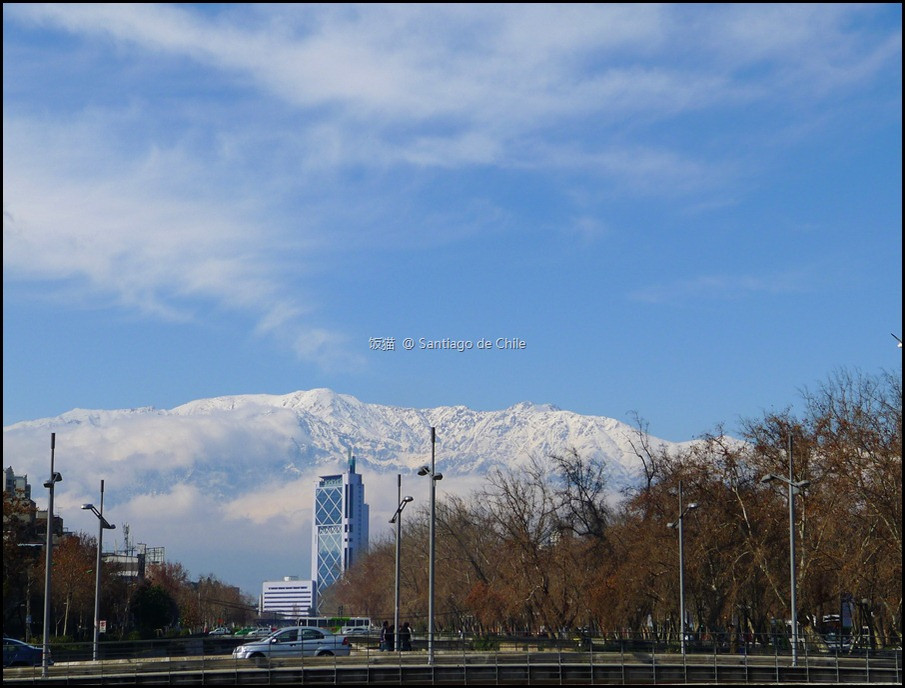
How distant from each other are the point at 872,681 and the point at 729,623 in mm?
31889

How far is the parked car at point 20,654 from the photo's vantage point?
179ft

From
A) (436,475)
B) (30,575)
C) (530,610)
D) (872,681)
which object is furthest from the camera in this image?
(30,575)

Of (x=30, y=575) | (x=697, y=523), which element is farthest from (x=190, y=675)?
(x=30, y=575)

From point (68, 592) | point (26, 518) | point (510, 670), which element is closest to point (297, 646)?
point (510, 670)

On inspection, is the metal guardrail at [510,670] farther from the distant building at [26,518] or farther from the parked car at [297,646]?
the distant building at [26,518]

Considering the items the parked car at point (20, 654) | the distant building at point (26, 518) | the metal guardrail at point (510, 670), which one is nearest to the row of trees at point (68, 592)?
the distant building at point (26, 518)

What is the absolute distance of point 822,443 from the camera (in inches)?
2450

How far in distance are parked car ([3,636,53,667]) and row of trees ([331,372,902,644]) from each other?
99.7 ft

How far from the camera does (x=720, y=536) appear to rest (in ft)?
213

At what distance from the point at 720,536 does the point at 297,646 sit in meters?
24.6

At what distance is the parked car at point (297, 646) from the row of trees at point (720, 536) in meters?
18.9

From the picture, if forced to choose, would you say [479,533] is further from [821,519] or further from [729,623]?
[821,519]

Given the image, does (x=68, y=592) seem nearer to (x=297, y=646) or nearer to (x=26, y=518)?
(x=26, y=518)

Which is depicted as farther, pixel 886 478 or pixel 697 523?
pixel 697 523
